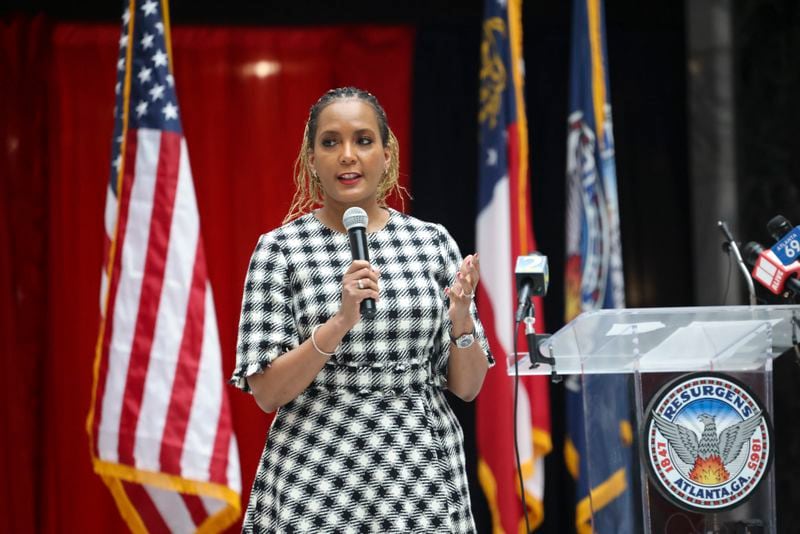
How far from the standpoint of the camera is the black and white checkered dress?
2.24 meters

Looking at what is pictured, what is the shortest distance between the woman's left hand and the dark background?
2.68m

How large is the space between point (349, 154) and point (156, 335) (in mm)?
1752

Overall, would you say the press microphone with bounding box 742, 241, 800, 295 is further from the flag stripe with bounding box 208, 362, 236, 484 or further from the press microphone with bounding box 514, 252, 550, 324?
the flag stripe with bounding box 208, 362, 236, 484

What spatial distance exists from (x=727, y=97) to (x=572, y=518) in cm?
196

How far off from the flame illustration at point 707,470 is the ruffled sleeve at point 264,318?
0.85 meters

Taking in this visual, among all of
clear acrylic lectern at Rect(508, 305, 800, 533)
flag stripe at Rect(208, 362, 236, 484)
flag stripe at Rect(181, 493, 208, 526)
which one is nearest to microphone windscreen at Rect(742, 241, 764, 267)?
clear acrylic lectern at Rect(508, 305, 800, 533)

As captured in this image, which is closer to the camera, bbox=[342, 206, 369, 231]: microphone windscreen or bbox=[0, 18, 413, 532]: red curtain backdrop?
bbox=[342, 206, 369, 231]: microphone windscreen

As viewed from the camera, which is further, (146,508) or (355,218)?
(146,508)

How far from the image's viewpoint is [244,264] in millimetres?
4977

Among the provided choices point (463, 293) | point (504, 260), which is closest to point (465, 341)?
point (463, 293)

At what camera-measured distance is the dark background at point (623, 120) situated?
4910mm

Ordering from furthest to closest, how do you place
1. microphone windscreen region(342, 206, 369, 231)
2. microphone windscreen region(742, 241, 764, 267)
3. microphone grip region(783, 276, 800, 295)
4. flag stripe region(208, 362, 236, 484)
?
flag stripe region(208, 362, 236, 484) → microphone windscreen region(742, 241, 764, 267) → microphone grip region(783, 276, 800, 295) → microphone windscreen region(342, 206, 369, 231)

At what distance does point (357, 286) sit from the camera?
2.10m

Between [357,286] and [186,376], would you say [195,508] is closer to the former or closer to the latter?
[186,376]
